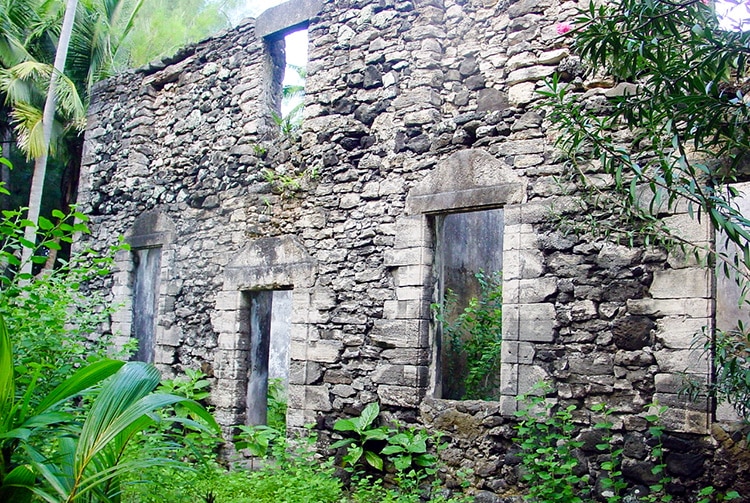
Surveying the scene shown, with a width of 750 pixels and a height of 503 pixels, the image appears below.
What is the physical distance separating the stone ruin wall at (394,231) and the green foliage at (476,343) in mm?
1684

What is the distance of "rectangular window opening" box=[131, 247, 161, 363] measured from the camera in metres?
8.45

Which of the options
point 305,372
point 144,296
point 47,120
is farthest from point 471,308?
point 47,120

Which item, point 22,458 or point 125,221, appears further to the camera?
point 125,221

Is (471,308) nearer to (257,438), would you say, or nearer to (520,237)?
(520,237)

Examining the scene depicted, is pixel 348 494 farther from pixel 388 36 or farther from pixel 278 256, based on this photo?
pixel 388 36

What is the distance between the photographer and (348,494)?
5500 mm

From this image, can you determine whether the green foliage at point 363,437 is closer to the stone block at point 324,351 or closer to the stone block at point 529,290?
the stone block at point 324,351

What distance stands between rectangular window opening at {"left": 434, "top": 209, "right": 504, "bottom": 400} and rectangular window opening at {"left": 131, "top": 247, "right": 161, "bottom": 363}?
374 centimetres

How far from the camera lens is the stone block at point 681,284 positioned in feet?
14.2

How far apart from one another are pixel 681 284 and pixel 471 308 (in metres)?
3.42

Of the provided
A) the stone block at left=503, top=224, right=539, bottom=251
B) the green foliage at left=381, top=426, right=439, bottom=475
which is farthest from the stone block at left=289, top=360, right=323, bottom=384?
the stone block at left=503, top=224, right=539, bottom=251

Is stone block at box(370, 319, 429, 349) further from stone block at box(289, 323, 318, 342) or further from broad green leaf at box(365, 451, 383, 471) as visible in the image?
broad green leaf at box(365, 451, 383, 471)

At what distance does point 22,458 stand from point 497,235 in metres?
6.68

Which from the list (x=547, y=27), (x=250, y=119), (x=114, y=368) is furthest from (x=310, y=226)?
(x=114, y=368)
